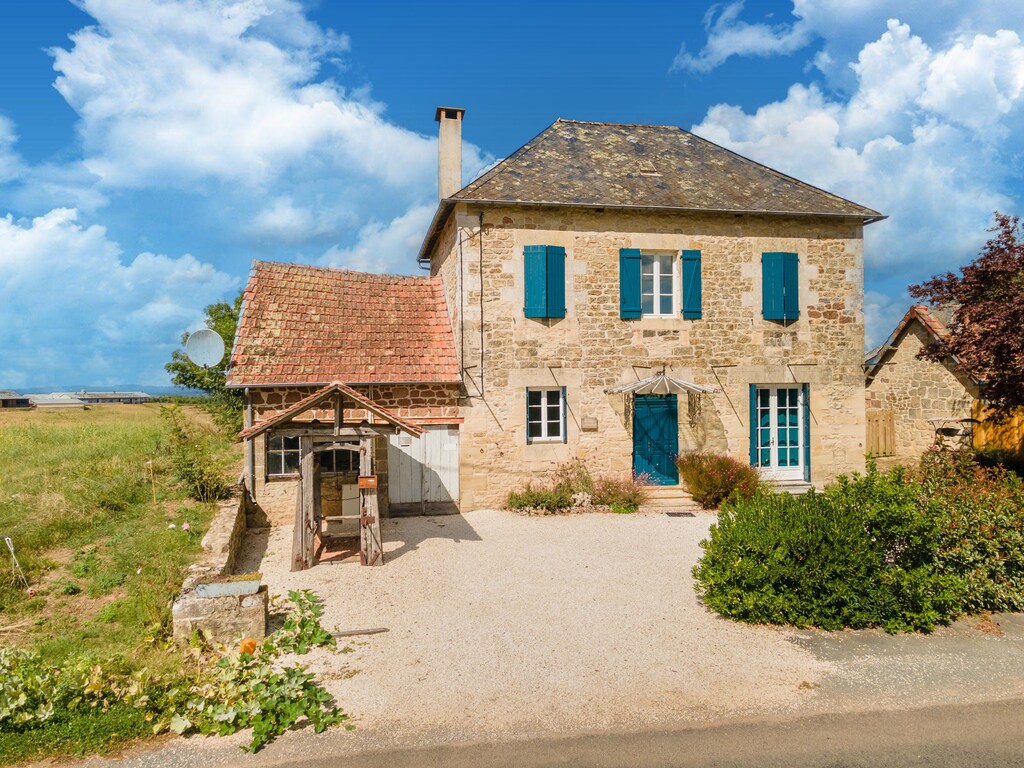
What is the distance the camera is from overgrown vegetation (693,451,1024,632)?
6.43m

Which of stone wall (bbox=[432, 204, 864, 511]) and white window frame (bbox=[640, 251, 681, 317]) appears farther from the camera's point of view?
white window frame (bbox=[640, 251, 681, 317])

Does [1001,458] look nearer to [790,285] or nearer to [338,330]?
[790,285]

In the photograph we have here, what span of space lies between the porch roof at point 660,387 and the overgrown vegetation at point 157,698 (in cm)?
828

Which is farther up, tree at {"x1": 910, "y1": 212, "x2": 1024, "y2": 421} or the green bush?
tree at {"x1": 910, "y1": 212, "x2": 1024, "y2": 421}

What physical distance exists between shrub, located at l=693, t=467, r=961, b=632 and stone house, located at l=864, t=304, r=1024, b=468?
8.42m

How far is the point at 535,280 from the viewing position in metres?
12.2

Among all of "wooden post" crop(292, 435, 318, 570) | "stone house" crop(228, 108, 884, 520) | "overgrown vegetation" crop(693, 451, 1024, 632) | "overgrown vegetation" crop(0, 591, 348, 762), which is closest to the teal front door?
"stone house" crop(228, 108, 884, 520)

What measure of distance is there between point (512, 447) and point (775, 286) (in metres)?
6.15

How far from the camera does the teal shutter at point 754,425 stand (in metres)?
13.1

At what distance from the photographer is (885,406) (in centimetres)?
1589

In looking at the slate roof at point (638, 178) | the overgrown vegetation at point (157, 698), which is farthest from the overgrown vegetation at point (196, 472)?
the slate roof at point (638, 178)

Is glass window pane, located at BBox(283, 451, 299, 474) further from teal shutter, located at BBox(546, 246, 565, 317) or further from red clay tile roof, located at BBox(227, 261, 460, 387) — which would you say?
teal shutter, located at BBox(546, 246, 565, 317)

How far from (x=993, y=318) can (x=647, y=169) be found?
6789 mm

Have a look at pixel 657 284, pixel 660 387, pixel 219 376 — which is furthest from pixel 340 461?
pixel 219 376
